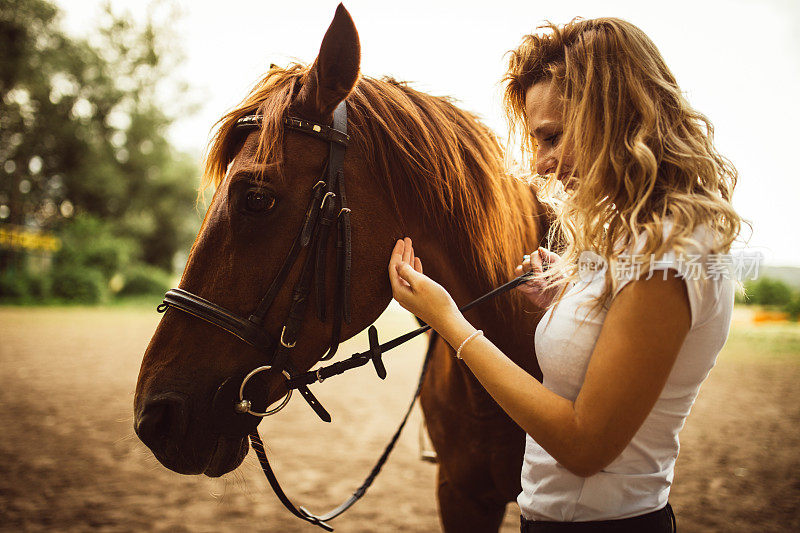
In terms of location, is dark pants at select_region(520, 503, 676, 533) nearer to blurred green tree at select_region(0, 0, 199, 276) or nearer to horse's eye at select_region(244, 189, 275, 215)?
horse's eye at select_region(244, 189, 275, 215)

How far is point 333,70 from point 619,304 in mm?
1074

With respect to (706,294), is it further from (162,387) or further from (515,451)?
(162,387)

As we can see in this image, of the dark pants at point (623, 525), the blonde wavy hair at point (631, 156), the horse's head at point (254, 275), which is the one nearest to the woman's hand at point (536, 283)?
the blonde wavy hair at point (631, 156)

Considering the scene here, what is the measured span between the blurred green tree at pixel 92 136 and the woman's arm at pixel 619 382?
26.1 m

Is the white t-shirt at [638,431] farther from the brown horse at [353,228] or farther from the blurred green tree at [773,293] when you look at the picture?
the blurred green tree at [773,293]

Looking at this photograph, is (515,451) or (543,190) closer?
(543,190)

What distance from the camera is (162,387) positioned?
1434 millimetres

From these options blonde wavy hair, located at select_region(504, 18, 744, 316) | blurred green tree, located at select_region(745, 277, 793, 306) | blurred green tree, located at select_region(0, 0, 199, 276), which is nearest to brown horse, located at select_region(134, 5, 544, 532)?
blonde wavy hair, located at select_region(504, 18, 744, 316)

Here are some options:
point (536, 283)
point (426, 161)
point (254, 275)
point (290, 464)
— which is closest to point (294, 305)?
point (254, 275)

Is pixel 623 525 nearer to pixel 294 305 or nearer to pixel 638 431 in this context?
pixel 638 431

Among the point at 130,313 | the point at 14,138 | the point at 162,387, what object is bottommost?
the point at 130,313

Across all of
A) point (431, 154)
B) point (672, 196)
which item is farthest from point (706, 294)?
point (431, 154)

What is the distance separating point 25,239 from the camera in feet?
74.8

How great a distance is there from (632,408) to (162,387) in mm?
1316
